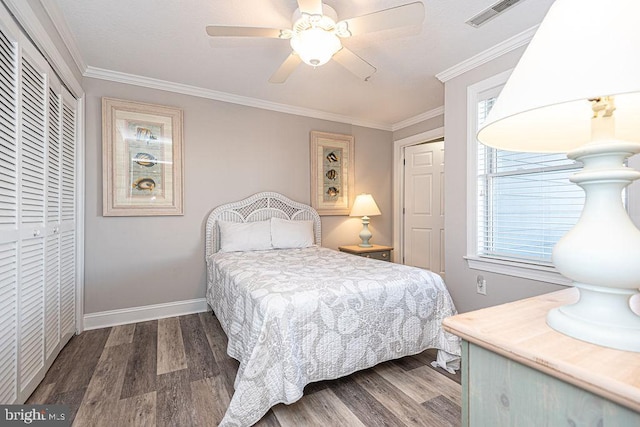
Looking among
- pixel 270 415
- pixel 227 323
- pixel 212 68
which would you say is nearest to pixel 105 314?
pixel 227 323

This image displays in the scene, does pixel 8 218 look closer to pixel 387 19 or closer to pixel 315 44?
pixel 315 44

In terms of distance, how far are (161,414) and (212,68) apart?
2.66 meters

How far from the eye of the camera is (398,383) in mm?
1882

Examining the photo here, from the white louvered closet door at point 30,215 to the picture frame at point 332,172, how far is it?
247 cm

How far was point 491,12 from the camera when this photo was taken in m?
1.95

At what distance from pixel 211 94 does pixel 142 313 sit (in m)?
2.38

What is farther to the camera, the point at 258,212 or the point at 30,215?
the point at 258,212

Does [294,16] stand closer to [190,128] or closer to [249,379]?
[190,128]

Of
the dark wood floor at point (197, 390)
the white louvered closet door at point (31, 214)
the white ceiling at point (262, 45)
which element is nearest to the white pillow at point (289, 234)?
the dark wood floor at point (197, 390)

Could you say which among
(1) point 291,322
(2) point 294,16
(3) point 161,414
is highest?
(2) point 294,16

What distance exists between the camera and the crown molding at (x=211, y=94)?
279cm

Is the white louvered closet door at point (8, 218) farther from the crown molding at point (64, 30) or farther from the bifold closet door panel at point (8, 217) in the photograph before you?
the crown molding at point (64, 30)

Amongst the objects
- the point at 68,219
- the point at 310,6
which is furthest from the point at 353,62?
the point at 68,219

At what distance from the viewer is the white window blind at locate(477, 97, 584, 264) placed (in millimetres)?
2102
